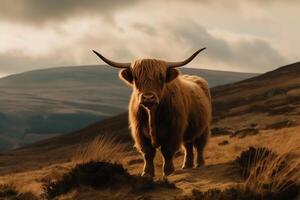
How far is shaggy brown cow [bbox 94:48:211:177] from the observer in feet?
41.8

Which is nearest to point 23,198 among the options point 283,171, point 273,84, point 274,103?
point 283,171

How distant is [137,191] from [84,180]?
139 cm

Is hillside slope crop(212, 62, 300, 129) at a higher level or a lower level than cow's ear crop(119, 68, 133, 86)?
lower

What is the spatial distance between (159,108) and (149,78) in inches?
42.4

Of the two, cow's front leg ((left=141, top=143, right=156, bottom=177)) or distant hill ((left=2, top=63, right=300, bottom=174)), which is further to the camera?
distant hill ((left=2, top=63, right=300, bottom=174))

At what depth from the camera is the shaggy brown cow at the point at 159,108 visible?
41.8 feet

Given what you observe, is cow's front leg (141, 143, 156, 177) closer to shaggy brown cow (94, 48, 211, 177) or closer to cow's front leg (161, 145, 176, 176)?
shaggy brown cow (94, 48, 211, 177)

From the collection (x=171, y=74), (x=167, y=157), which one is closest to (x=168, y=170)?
(x=167, y=157)

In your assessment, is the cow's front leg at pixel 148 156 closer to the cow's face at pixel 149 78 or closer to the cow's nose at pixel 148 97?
the cow's face at pixel 149 78

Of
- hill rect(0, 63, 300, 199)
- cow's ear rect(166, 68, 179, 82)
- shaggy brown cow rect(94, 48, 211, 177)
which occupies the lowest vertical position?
hill rect(0, 63, 300, 199)

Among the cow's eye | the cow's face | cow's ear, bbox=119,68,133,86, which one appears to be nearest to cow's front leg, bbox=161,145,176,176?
the cow's face

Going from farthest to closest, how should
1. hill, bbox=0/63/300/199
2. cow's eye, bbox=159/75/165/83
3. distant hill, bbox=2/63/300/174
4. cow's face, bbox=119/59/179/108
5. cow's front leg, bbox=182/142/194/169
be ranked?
distant hill, bbox=2/63/300/174 < cow's front leg, bbox=182/142/194/169 < cow's eye, bbox=159/75/165/83 < cow's face, bbox=119/59/179/108 < hill, bbox=0/63/300/199

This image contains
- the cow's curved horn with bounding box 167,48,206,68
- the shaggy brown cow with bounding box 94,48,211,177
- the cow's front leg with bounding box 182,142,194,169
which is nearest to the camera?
the shaggy brown cow with bounding box 94,48,211,177

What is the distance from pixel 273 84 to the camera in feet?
244
